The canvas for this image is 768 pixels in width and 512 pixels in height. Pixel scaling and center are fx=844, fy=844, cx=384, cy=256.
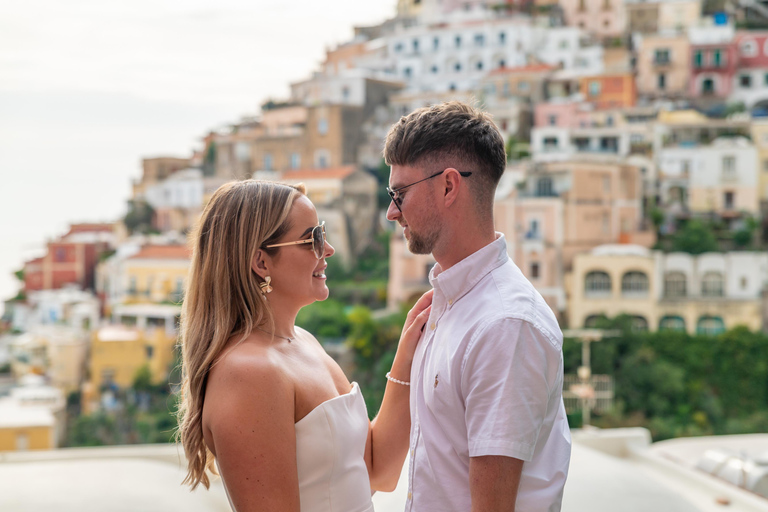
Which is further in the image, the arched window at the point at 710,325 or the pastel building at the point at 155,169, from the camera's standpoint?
the pastel building at the point at 155,169

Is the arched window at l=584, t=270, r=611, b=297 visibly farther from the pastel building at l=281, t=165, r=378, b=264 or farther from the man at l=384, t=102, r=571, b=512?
the man at l=384, t=102, r=571, b=512

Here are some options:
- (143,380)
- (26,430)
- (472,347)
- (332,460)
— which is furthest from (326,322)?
(472,347)

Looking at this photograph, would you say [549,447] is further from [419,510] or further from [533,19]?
[533,19]

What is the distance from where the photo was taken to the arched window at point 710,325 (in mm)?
20000

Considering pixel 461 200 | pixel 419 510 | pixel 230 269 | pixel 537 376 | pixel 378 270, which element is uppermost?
pixel 461 200

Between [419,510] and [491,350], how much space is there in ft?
1.00

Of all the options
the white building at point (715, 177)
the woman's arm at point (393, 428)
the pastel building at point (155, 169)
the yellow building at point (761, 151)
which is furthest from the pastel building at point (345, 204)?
the woman's arm at point (393, 428)

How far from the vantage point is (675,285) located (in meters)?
20.5

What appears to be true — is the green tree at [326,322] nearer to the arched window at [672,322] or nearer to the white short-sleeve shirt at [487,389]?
the arched window at [672,322]

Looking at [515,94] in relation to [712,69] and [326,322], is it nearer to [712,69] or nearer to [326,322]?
[712,69]

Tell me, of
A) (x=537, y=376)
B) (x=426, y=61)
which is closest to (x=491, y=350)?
(x=537, y=376)

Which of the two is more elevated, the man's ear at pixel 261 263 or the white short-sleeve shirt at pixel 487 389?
the man's ear at pixel 261 263

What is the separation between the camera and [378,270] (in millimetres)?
24875

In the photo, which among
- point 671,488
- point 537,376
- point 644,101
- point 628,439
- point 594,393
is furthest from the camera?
point 644,101
